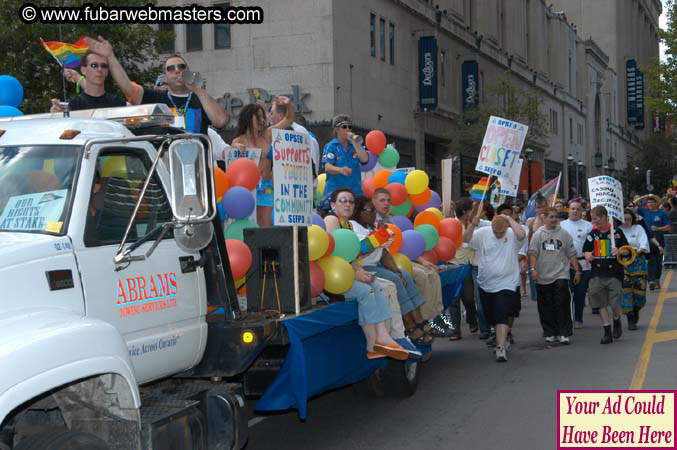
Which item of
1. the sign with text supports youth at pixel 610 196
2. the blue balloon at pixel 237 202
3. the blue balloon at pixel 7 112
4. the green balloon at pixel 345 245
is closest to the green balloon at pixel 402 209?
the green balloon at pixel 345 245

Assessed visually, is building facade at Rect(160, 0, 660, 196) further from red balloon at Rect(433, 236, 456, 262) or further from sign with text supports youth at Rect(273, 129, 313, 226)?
sign with text supports youth at Rect(273, 129, 313, 226)

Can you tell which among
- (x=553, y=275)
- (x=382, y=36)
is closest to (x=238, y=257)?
(x=553, y=275)

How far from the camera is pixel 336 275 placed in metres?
7.93

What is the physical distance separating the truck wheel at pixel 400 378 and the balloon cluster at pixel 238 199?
105 inches

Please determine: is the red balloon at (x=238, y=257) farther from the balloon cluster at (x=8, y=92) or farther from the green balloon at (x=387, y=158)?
the green balloon at (x=387, y=158)

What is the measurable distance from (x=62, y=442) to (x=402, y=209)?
7.66m

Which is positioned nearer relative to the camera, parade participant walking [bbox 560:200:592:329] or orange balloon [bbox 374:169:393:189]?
orange balloon [bbox 374:169:393:189]

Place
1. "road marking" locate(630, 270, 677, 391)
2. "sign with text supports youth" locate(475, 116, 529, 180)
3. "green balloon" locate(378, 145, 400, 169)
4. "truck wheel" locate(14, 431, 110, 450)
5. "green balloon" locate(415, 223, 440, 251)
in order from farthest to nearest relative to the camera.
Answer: "sign with text supports youth" locate(475, 116, 529, 180) → "green balloon" locate(378, 145, 400, 169) → "green balloon" locate(415, 223, 440, 251) → "road marking" locate(630, 270, 677, 391) → "truck wheel" locate(14, 431, 110, 450)

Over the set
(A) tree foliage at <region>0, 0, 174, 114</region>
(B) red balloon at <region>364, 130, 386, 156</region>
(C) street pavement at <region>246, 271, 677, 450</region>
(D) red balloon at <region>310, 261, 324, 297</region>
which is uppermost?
(A) tree foliage at <region>0, 0, 174, 114</region>

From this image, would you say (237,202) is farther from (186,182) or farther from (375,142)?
(375,142)

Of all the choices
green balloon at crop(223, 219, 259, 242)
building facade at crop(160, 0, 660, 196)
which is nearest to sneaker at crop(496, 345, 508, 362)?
green balloon at crop(223, 219, 259, 242)

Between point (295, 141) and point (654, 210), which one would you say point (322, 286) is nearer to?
point (295, 141)

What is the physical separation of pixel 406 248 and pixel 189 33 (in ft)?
84.5

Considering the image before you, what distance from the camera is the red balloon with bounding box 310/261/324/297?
7611mm
